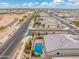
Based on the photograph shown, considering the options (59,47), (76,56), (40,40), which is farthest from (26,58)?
(40,40)

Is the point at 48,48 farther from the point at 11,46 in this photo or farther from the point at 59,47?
the point at 11,46

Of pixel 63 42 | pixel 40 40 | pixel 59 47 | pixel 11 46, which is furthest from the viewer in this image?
pixel 40 40

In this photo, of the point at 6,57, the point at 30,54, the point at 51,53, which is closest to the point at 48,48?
the point at 51,53

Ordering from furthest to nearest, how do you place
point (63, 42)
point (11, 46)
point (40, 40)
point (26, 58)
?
1. point (40, 40)
2. point (11, 46)
3. point (63, 42)
4. point (26, 58)

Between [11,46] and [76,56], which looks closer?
[76,56]

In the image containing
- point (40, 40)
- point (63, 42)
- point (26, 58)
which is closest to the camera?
point (26, 58)

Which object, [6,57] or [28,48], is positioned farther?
[28,48]

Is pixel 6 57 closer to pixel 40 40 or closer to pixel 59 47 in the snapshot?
pixel 59 47

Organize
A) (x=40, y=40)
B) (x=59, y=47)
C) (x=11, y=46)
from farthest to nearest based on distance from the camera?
(x=40, y=40)
(x=11, y=46)
(x=59, y=47)

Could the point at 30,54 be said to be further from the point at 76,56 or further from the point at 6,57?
the point at 76,56
